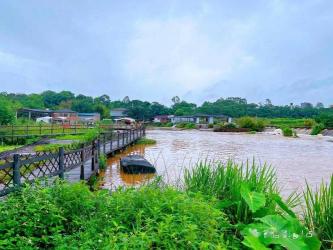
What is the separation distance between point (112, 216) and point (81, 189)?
0.69 meters

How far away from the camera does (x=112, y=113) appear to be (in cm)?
10744

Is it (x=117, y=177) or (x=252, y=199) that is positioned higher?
(x=252, y=199)

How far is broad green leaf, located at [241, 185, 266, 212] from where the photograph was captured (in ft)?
13.8

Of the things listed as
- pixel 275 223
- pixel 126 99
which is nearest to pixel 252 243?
pixel 275 223

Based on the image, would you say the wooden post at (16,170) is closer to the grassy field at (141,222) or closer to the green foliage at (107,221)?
the grassy field at (141,222)

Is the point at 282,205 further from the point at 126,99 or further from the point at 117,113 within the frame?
the point at 126,99

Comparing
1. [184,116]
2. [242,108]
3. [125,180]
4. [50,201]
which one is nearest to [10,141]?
[125,180]

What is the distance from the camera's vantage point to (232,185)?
5449 mm

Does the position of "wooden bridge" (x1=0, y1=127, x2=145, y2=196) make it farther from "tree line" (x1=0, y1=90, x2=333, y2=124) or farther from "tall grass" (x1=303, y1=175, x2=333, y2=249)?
"tree line" (x1=0, y1=90, x2=333, y2=124)

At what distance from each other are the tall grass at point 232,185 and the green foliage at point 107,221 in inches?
28.1

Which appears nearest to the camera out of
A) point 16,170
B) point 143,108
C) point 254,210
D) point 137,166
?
point 254,210

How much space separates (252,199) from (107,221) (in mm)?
1755

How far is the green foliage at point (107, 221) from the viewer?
318 centimetres

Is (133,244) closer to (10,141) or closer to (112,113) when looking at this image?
(10,141)
